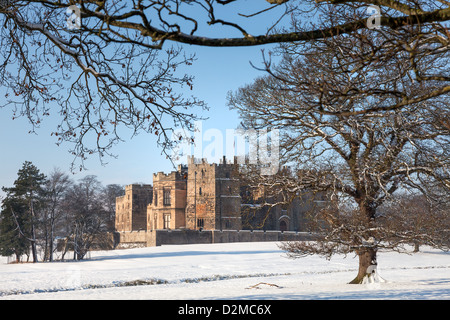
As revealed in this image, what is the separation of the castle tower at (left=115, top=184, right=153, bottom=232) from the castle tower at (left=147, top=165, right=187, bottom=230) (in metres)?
5.15

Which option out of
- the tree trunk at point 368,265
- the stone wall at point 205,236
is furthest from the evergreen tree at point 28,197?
the tree trunk at point 368,265

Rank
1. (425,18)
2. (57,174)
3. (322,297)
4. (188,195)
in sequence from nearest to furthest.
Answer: (425,18) < (322,297) < (57,174) < (188,195)

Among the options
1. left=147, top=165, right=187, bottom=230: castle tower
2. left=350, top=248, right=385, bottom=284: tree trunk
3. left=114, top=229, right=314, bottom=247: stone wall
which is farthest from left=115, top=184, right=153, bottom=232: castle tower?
left=350, top=248, right=385, bottom=284: tree trunk

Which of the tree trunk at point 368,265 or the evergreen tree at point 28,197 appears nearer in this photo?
the tree trunk at point 368,265

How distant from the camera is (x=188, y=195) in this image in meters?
50.3

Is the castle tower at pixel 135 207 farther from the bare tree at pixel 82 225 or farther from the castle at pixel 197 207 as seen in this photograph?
the bare tree at pixel 82 225

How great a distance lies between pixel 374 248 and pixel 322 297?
7.53ft

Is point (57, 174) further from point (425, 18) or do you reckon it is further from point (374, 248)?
point (425, 18)

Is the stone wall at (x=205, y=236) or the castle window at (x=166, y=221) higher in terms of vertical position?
the castle window at (x=166, y=221)

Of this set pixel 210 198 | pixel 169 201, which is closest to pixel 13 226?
pixel 210 198

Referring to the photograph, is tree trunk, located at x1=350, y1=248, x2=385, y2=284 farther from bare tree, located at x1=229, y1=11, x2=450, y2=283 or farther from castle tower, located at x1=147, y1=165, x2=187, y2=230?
castle tower, located at x1=147, y1=165, x2=187, y2=230

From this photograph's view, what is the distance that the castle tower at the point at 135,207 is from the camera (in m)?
57.8

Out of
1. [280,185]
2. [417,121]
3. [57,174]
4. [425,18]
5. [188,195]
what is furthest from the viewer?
[188,195]
